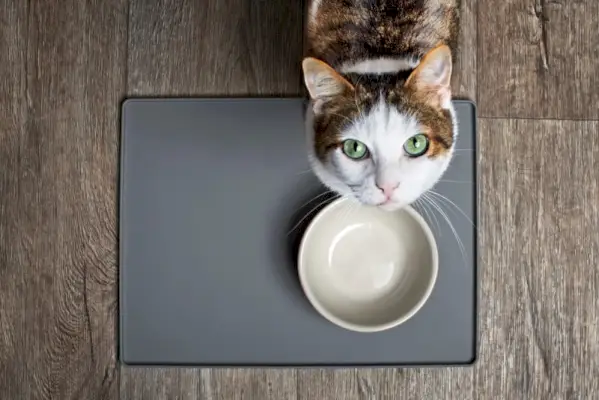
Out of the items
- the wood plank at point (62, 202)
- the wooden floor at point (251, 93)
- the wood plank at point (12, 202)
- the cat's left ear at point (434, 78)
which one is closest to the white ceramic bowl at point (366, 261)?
the wooden floor at point (251, 93)

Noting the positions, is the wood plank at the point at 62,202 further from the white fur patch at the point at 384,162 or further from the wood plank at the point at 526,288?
the white fur patch at the point at 384,162

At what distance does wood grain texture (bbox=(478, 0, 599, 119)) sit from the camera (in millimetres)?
1084

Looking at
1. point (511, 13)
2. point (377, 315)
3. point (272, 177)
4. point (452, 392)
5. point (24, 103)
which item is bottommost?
point (452, 392)

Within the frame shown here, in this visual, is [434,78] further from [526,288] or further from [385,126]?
[526,288]

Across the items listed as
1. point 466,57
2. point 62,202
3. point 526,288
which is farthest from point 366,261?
point 62,202

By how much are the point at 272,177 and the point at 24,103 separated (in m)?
0.46

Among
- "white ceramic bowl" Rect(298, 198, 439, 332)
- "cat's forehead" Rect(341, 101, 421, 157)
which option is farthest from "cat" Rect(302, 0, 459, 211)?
"white ceramic bowl" Rect(298, 198, 439, 332)

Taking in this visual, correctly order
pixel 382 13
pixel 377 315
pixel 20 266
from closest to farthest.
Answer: pixel 382 13, pixel 377 315, pixel 20 266

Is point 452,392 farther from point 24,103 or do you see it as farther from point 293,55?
point 24,103

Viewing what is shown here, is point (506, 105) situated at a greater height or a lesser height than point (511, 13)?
lesser

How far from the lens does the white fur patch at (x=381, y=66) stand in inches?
31.3

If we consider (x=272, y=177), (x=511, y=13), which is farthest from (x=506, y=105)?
(x=272, y=177)

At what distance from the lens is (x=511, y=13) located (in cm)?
109

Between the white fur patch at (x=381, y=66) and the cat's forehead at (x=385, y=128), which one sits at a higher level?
the white fur patch at (x=381, y=66)
